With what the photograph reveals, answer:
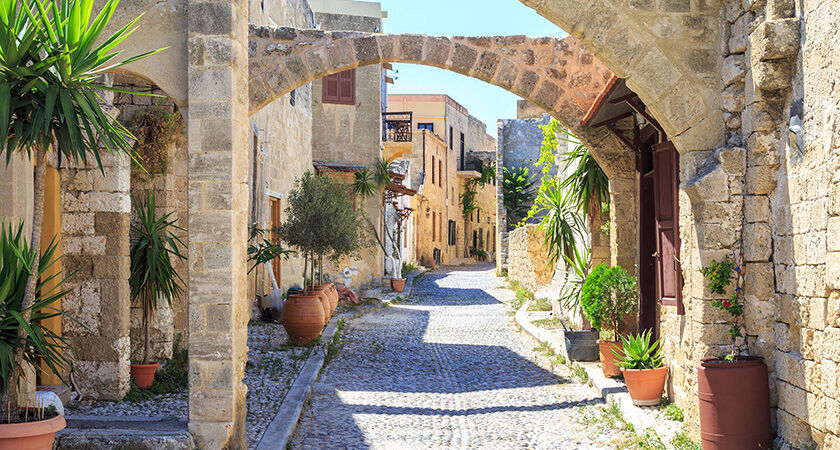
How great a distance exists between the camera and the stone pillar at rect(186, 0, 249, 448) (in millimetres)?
4836

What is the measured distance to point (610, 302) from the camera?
296 inches

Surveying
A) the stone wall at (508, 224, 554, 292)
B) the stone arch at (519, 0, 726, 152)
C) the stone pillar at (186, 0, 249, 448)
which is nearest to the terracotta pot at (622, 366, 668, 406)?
the stone arch at (519, 0, 726, 152)

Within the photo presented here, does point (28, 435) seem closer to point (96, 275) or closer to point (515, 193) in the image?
point (96, 275)

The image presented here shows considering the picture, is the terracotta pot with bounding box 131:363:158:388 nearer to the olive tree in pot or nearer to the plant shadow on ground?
the plant shadow on ground

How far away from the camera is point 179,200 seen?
8.08 metres

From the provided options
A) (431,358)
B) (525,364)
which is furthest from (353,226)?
(525,364)

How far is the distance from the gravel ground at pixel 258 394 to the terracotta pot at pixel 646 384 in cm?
294

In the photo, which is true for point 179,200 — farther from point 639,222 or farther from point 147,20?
point 639,222

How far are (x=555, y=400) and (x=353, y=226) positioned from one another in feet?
19.4

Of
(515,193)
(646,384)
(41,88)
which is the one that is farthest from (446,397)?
(515,193)

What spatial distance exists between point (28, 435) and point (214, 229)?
1.60 meters

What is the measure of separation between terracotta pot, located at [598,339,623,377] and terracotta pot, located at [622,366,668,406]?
1.15 metres

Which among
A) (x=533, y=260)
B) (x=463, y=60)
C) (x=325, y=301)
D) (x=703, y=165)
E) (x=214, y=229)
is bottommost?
(x=325, y=301)

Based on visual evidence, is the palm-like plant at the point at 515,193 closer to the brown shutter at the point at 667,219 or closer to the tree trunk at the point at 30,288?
the brown shutter at the point at 667,219
